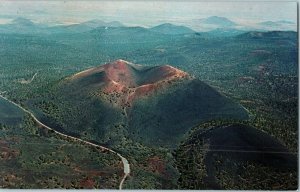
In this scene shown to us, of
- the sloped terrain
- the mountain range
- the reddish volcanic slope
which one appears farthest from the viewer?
the reddish volcanic slope

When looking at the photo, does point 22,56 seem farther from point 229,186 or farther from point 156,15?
point 229,186

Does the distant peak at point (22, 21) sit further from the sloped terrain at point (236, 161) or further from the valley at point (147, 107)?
the sloped terrain at point (236, 161)

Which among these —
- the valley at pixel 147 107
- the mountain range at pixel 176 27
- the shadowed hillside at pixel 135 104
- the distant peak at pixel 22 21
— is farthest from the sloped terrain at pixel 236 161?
the distant peak at pixel 22 21

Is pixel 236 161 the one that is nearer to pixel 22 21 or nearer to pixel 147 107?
pixel 147 107

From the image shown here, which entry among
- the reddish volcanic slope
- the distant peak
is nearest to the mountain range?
the distant peak

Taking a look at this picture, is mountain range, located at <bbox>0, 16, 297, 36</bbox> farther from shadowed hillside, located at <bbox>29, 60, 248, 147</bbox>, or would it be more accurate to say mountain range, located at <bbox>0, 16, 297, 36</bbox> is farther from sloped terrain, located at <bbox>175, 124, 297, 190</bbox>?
sloped terrain, located at <bbox>175, 124, 297, 190</bbox>

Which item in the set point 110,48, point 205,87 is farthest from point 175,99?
point 110,48

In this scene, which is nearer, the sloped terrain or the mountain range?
the sloped terrain

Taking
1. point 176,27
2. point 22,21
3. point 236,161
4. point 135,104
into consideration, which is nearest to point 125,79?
point 135,104
